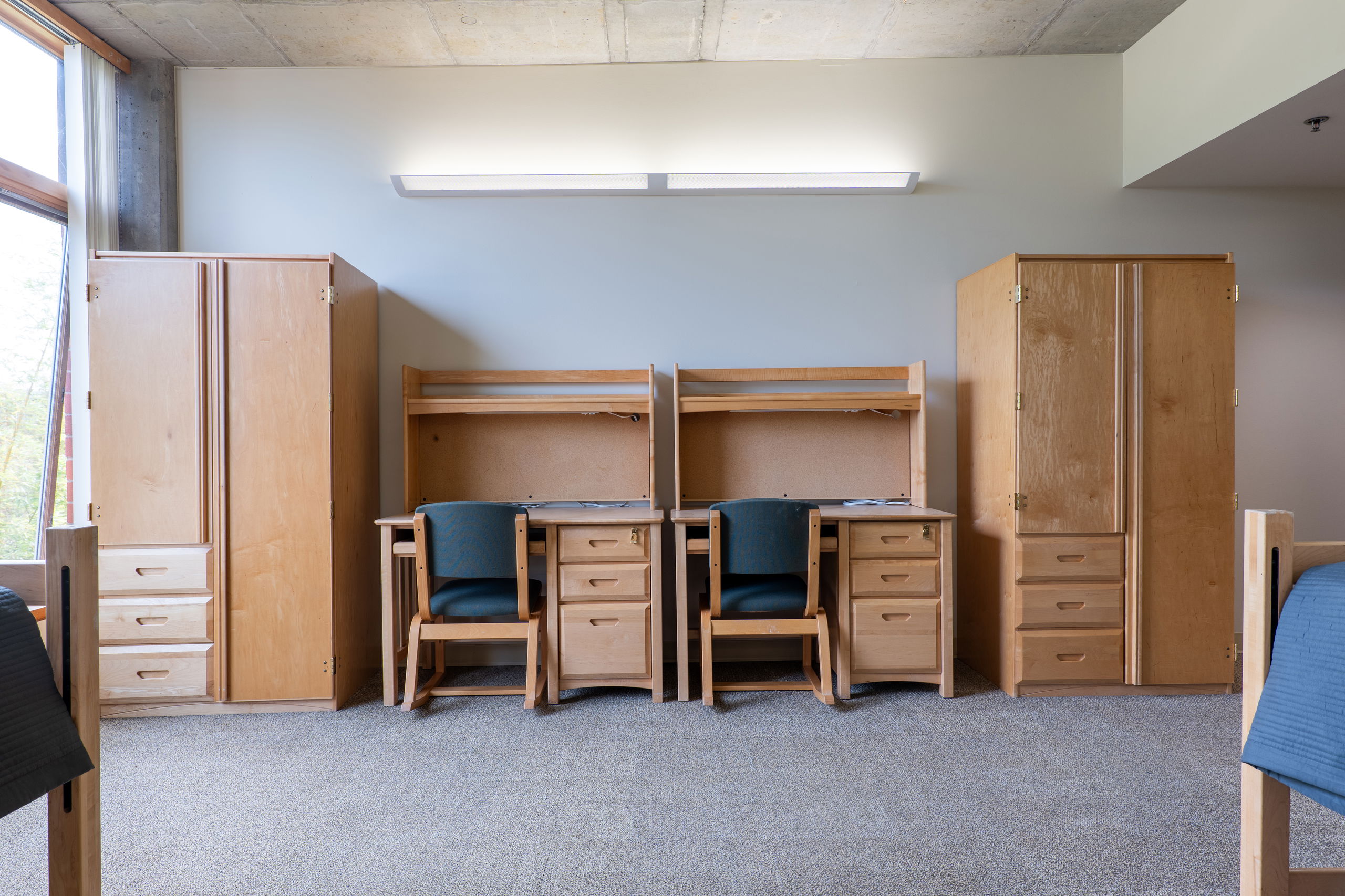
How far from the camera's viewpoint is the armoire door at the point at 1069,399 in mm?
2768

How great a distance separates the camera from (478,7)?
2871 mm

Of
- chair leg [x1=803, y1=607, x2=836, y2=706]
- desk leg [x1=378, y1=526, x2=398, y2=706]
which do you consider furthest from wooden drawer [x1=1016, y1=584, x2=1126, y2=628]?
desk leg [x1=378, y1=526, x2=398, y2=706]

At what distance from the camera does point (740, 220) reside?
3348 millimetres

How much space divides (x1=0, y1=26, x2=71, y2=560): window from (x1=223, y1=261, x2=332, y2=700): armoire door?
90cm

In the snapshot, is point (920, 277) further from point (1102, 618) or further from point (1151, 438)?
point (1102, 618)

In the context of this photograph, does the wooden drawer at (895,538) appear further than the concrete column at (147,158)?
No

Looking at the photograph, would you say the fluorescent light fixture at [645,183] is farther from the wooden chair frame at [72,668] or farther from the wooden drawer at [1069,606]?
the wooden chair frame at [72,668]

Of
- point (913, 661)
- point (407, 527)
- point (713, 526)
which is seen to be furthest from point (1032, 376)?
point (407, 527)

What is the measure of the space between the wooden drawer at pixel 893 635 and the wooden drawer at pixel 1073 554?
16.8 inches

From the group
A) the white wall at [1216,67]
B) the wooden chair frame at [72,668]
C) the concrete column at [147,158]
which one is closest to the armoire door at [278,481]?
the concrete column at [147,158]

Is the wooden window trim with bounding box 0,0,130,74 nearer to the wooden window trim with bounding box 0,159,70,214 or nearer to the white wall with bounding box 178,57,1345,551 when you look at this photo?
the white wall with bounding box 178,57,1345,551

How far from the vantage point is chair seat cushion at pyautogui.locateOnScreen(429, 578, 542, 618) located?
2.66m

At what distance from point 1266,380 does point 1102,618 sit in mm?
1686

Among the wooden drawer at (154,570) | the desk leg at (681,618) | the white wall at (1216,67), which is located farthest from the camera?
the desk leg at (681,618)
